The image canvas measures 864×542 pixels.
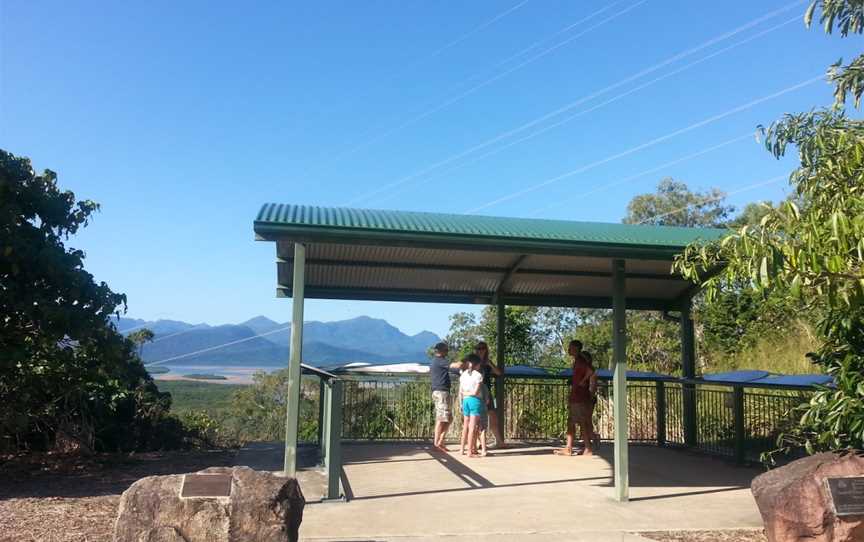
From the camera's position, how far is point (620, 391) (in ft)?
26.8

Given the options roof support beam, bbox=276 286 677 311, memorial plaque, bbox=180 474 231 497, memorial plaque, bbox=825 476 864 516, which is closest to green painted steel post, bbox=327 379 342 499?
memorial plaque, bbox=180 474 231 497

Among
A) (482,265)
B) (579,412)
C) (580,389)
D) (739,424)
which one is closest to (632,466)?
(579,412)

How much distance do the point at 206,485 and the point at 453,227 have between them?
13.0 feet

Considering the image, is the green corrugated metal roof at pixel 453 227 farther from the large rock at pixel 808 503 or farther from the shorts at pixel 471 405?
the shorts at pixel 471 405

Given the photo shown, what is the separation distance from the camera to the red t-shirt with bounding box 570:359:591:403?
11055 mm

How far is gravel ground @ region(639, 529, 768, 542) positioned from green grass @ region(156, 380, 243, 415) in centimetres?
1463

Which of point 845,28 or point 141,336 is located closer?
point 845,28

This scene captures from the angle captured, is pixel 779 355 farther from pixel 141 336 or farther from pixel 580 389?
pixel 141 336

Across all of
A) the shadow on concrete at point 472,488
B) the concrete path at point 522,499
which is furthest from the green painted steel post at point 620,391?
the shadow on concrete at point 472,488

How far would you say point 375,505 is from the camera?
7691mm

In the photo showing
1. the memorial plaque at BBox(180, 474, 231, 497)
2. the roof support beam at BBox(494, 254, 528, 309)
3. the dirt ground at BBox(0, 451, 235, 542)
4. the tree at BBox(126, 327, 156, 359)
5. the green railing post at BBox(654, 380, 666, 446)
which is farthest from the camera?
the tree at BBox(126, 327, 156, 359)

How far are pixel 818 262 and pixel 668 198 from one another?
1286 inches

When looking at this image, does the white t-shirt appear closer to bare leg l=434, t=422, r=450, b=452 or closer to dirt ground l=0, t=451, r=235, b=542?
bare leg l=434, t=422, r=450, b=452

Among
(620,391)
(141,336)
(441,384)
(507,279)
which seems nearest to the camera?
(620,391)
